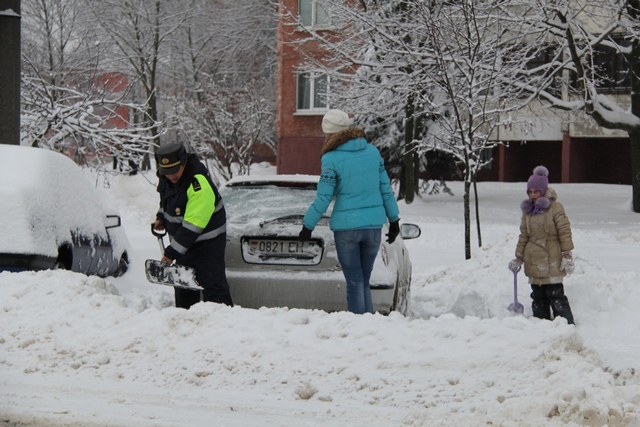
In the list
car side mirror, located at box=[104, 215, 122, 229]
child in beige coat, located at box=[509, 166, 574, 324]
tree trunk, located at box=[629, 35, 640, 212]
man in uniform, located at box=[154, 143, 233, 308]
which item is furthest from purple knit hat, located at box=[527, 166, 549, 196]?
tree trunk, located at box=[629, 35, 640, 212]

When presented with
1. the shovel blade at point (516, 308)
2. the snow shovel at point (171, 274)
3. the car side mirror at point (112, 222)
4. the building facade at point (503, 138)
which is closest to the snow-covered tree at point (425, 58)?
the shovel blade at point (516, 308)

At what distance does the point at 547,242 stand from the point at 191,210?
325cm

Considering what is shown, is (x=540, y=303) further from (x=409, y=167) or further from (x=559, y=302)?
(x=409, y=167)

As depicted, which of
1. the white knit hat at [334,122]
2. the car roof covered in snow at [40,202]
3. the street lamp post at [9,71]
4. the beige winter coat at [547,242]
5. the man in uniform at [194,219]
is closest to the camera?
the man in uniform at [194,219]

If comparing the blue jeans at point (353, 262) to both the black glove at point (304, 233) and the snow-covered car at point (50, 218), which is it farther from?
the snow-covered car at point (50, 218)

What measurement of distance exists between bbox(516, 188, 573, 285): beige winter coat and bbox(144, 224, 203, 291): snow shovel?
2.99 metres

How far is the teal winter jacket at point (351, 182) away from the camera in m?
6.55

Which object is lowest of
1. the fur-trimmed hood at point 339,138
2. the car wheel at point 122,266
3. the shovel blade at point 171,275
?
the car wheel at point 122,266

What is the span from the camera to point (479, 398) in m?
4.60

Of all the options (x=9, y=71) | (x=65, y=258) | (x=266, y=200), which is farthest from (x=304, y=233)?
(x=9, y=71)

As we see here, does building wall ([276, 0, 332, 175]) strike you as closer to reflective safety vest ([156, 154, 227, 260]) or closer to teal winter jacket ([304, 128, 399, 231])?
teal winter jacket ([304, 128, 399, 231])

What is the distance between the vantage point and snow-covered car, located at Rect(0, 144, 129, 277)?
643 cm

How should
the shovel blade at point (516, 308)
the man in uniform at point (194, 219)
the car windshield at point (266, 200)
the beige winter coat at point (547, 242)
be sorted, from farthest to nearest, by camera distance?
the shovel blade at point (516, 308)
the beige winter coat at point (547, 242)
the car windshield at point (266, 200)
the man in uniform at point (194, 219)

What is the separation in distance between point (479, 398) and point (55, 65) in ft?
97.2
